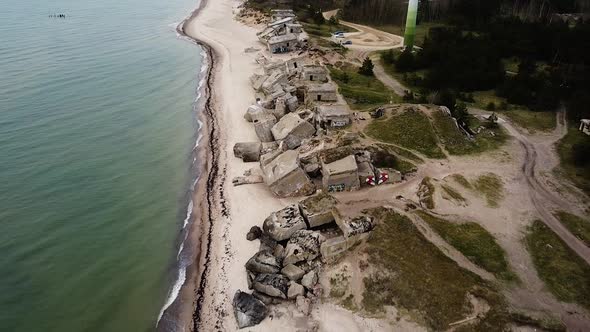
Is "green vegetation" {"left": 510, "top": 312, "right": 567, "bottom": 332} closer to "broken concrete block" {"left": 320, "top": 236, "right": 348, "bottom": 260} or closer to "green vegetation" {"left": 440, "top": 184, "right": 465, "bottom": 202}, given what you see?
"broken concrete block" {"left": 320, "top": 236, "right": 348, "bottom": 260}

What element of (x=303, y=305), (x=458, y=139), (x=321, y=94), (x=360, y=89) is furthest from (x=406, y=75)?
(x=303, y=305)

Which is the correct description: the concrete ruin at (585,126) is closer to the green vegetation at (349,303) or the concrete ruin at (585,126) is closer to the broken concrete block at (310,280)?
the green vegetation at (349,303)

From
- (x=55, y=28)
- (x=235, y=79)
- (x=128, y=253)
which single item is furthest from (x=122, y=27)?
(x=128, y=253)

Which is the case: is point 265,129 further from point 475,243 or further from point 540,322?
point 540,322

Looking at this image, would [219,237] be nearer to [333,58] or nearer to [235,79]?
[235,79]

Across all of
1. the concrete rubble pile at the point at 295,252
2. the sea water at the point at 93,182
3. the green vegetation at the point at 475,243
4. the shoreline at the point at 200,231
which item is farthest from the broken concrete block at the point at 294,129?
the green vegetation at the point at 475,243

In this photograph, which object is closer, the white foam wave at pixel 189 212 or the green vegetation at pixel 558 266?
the green vegetation at pixel 558 266

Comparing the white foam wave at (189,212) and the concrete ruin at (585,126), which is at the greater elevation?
the concrete ruin at (585,126)
